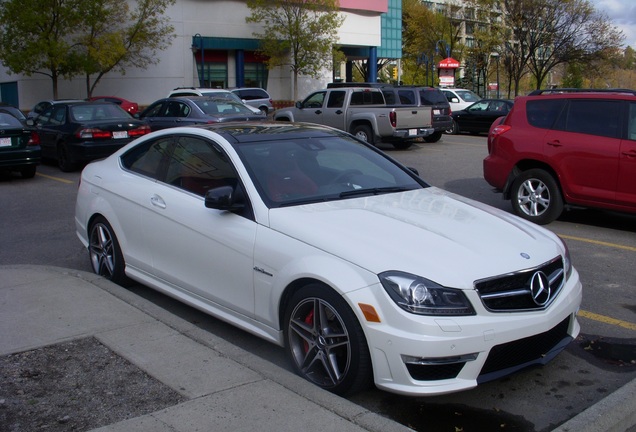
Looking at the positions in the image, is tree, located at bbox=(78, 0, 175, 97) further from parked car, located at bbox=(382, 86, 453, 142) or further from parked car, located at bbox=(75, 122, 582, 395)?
parked car, located at bbox=(75, 122, 582, 395)

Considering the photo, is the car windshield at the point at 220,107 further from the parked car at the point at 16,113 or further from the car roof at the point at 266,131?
the car roof at the point at 266,131

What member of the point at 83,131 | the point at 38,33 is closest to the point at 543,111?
the point at 83,131

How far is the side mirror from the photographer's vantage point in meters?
4.90

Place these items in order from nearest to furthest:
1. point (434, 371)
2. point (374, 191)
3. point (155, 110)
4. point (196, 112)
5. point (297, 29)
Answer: point (434, 371) → point (374, 191) → point (196, 112) → point (155, 110) → point (297, 29)

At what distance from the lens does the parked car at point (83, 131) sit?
15141mm

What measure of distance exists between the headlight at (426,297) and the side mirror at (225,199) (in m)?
1.43

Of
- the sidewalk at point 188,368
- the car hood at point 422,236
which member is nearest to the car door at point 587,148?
the car hood at point 422,236

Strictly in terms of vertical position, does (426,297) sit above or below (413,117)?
below

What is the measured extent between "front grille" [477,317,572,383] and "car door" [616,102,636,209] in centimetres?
476

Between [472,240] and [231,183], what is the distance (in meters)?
1.85

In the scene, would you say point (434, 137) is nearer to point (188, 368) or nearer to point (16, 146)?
point (16, 146)

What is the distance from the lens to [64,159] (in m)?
15.7

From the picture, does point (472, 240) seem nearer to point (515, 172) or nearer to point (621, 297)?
point (621, 297)

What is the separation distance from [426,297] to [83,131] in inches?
500
